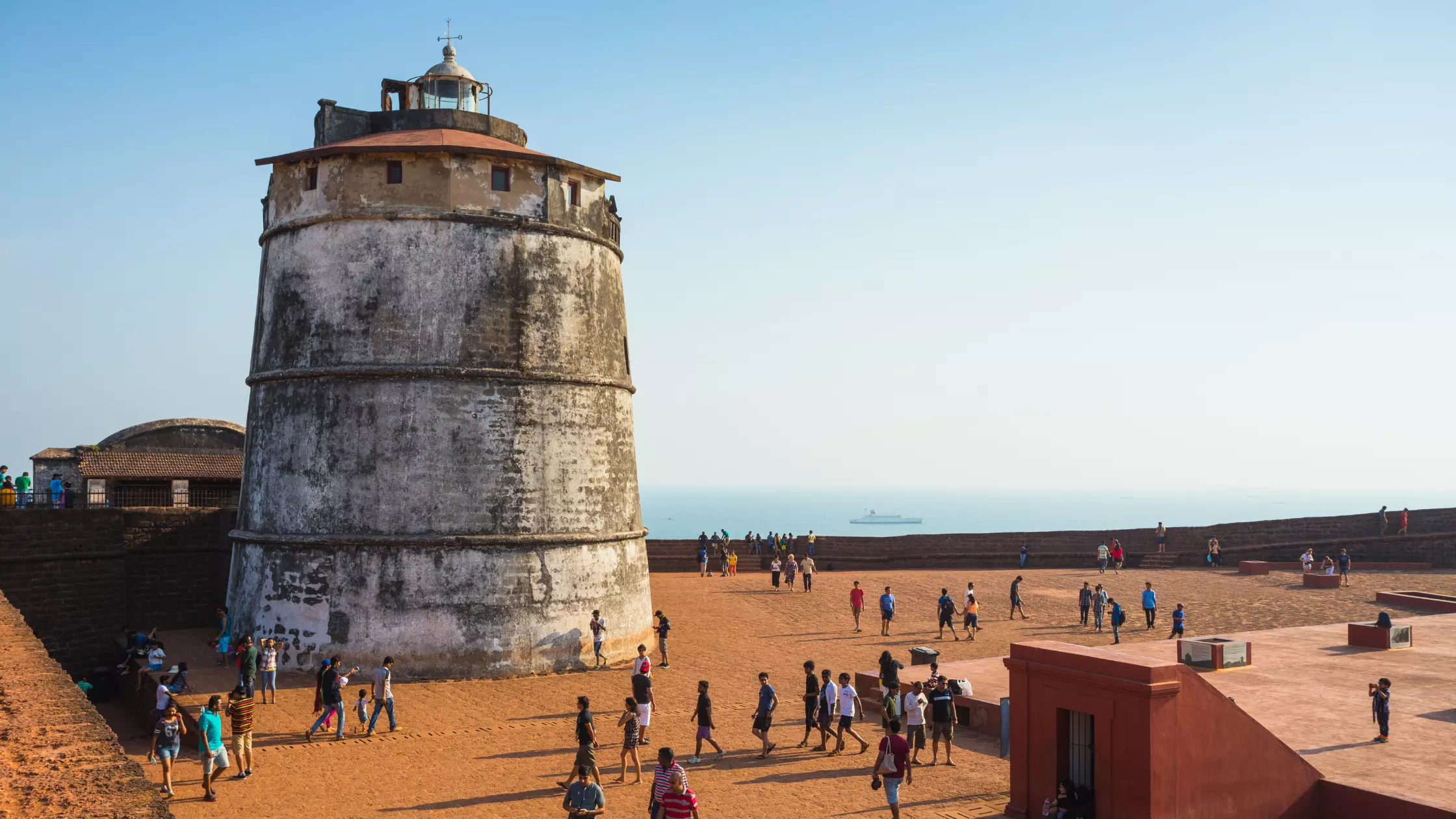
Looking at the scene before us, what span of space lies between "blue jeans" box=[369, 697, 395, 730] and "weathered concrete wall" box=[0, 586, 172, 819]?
660 cm

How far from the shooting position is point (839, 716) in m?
14.4

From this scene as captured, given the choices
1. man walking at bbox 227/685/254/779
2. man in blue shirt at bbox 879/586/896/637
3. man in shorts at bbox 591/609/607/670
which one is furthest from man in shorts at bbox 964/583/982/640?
man walking at bbox 227/685/254/779

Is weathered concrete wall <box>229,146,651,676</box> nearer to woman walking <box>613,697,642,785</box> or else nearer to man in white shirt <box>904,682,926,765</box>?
woman walking <box>613,697,642,785</box>

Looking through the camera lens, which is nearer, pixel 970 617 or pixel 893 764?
pixel 893 764

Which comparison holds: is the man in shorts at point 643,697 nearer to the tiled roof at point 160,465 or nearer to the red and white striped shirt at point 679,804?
the red and white striped shirt at point 679,804

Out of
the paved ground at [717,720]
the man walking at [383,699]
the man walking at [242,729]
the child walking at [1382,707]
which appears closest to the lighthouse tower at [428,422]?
the paved ground at [717,720]

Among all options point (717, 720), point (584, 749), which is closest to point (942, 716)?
point (717, 720)

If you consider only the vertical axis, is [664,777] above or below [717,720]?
above

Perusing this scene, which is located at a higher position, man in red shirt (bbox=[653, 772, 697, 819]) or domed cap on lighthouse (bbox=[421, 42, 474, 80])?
domed cap on lighthouse (bbox=[421, 42, 474, 80])

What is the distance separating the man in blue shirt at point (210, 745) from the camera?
12.7 m

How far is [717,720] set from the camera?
16.6 m

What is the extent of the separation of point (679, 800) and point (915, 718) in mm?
5015

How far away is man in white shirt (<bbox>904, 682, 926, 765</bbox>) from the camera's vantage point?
1380 centimetres

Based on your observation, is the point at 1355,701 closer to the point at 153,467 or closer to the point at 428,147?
the point at 428,147
